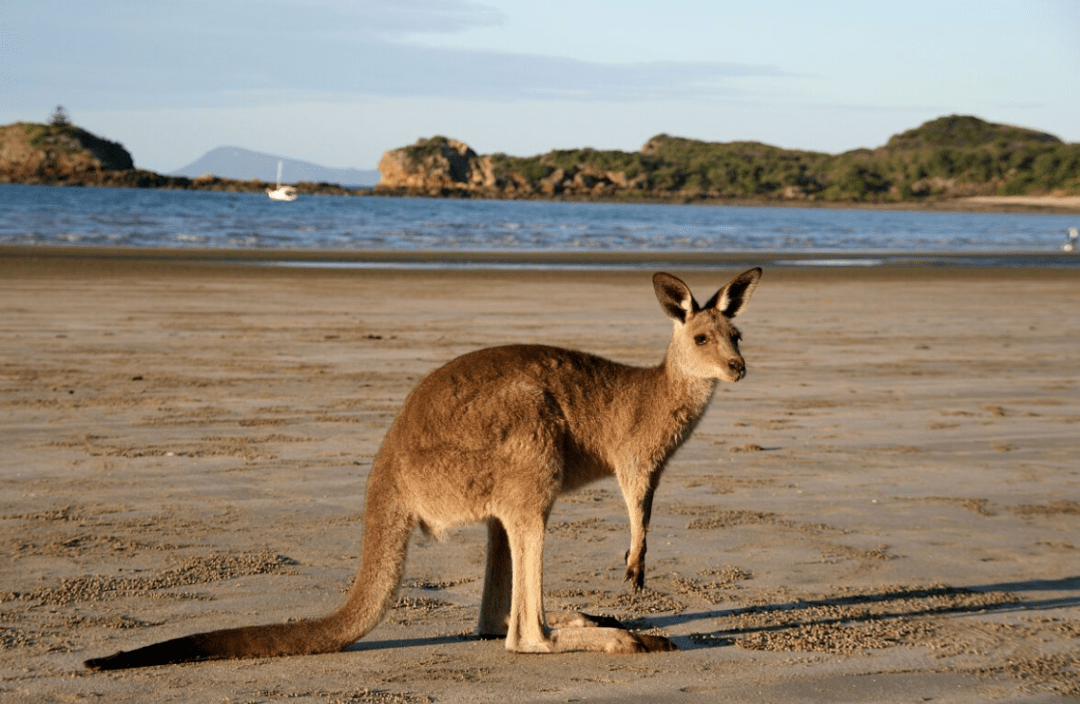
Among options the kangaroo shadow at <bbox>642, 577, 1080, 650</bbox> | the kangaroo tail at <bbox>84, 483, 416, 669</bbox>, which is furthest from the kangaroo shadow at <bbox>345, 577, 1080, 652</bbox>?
the kangaroo tail at <bbox>84, 483, 416, 669</bbox>

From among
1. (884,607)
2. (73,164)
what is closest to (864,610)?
(884,607)

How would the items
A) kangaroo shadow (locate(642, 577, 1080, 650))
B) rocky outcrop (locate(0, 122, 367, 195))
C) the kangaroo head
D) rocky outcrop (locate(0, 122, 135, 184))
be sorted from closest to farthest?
the kangaroo head, kangaroo shadow (locate(642, 577, 1080, 650)), rocky outcrop (locate(0, 122, 367, 195)), rocky outcrop (locate(0, 122, 135, 184))

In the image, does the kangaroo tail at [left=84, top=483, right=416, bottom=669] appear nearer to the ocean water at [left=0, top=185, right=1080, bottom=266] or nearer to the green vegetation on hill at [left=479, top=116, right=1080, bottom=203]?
the ocean water at [left=0, top=185, right=1080, bottom=266]

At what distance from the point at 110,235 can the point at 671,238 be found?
16038mm

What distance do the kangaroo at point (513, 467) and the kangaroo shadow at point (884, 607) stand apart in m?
0.33

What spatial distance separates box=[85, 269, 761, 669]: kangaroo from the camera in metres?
3.54

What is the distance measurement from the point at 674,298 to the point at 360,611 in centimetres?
138

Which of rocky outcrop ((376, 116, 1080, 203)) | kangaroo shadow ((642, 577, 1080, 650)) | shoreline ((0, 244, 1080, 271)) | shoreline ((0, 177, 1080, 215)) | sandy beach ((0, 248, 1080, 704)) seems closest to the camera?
sandy beach ((0, 248, 1080, 704))

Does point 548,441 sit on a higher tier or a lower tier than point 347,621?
higher

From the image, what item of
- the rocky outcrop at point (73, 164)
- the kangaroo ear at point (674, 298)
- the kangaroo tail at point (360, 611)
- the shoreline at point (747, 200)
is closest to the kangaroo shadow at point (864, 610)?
the kangaroo tail at point (360, 611)

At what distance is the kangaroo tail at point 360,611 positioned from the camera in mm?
3551

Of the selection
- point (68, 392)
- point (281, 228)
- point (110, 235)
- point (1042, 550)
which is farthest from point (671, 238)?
point (1042, 550)

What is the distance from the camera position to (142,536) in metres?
4.96

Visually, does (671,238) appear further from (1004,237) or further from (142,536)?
(142,536)
